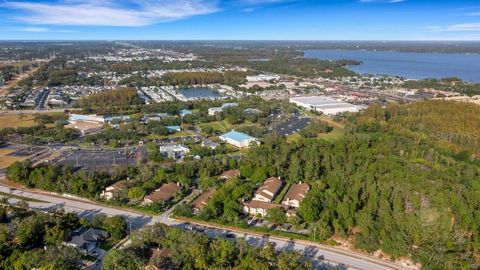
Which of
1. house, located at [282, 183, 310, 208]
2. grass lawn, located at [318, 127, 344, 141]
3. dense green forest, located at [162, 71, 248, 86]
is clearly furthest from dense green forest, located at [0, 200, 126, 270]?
dense green forest, located at [162, 71, 248, 86]

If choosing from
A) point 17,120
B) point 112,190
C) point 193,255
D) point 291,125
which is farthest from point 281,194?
point 17,120

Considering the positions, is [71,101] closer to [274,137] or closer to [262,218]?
[274,137]

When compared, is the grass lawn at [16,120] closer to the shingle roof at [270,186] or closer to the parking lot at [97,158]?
the parking lot at [97,158]

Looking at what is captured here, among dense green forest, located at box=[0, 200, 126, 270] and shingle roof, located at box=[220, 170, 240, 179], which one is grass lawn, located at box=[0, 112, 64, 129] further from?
shingle roof, located at box=[220, 170, 240, 179]

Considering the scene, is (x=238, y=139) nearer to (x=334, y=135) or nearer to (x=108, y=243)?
(x=334, y=135)

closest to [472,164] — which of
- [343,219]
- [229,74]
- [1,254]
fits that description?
[343,219]

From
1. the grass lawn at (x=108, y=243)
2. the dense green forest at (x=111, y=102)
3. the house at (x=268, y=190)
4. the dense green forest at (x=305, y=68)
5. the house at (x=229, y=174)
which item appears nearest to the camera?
the grass lawn at (x=108, y=243)

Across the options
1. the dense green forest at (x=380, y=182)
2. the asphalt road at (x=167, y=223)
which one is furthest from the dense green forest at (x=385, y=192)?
the asphalt road at (x=167, y=223)
